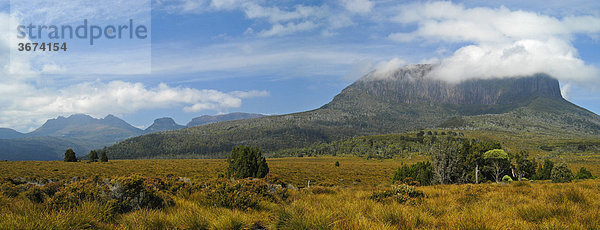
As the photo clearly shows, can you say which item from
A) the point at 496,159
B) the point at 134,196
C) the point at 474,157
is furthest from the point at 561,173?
the point at 134,196

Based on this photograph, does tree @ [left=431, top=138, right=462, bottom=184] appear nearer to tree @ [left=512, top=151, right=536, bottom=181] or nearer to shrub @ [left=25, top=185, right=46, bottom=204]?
tree @ [left=512, top=151, right=536, bottom=181]

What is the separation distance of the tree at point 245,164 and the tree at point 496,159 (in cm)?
2778

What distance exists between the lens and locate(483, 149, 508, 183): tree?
Result: 3400cm

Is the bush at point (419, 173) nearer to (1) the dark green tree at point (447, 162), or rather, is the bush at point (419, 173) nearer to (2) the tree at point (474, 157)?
(1) the dark green tree at point (447, 162)

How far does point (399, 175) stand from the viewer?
39.1 m

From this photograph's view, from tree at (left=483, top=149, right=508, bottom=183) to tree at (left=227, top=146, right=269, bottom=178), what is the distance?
27.8 meters

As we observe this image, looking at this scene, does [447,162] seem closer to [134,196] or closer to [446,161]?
[446,161]

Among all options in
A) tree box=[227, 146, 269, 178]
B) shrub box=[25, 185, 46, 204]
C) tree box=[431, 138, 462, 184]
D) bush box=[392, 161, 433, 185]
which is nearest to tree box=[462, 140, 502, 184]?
tree box=[431, 138, 462, 184]

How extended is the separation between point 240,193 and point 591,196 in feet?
33.2

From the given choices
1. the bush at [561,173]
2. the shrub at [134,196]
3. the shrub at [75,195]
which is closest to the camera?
the shrub at [75,195]

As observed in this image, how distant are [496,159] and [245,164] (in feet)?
104

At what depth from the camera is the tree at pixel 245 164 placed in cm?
3172

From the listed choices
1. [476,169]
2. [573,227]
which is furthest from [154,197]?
[476,169]

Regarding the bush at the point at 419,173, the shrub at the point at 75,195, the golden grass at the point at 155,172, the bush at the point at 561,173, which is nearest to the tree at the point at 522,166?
the bush at the point at 561,173
